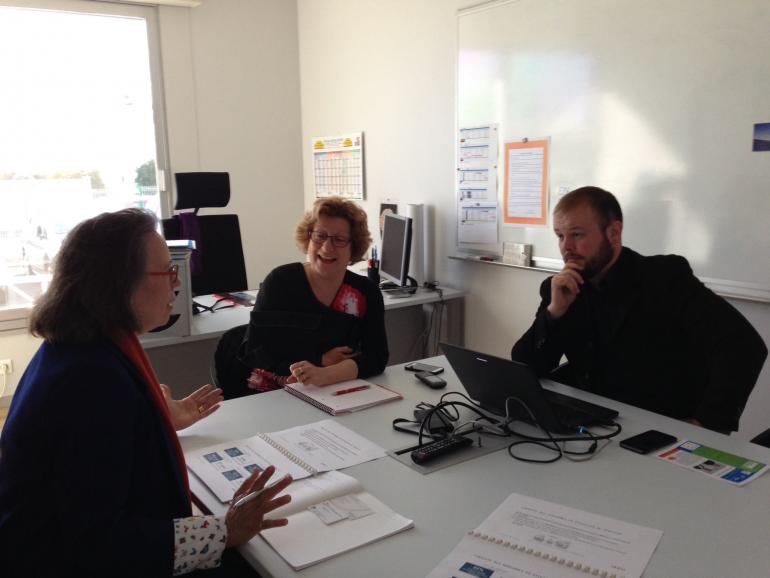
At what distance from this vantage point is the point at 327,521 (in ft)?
4.11

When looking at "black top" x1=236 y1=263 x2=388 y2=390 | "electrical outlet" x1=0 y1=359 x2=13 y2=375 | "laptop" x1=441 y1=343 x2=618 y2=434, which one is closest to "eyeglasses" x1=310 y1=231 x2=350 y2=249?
"black top" x1=236 y1=263 x2=388 y2=390

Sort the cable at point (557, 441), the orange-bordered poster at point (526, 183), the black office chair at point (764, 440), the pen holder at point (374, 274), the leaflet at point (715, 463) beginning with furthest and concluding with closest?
the pen holder at point (374, 274), the orange-bordered poster at point (526, 183), the black office chair at point (764, 440), the cable at point (557, 441), the leaflet at point (715, 463)

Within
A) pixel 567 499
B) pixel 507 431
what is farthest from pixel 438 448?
pixel 567 499

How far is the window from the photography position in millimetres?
4180

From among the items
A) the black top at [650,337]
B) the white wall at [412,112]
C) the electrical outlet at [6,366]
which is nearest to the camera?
the black top at [650,337]

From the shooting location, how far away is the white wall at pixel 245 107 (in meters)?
4.62

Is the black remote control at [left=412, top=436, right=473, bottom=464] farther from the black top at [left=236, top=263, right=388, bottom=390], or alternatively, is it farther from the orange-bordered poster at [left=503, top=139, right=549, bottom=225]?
the orange-bordered poster at [left=503, top=139, right=549, bottom=225]

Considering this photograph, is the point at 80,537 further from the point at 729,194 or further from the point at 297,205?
the point at 297,205

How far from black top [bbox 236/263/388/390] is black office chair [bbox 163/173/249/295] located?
1369 millimetres

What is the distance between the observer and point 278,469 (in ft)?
4.81

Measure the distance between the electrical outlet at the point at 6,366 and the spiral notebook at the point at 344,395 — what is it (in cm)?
291

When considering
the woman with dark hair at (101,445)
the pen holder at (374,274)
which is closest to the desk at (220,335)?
the pen holder at (374,274)

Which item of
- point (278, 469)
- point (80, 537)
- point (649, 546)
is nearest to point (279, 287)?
point (278, 469)

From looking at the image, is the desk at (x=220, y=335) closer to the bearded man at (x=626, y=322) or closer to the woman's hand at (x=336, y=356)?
the woman's hand at (x=336, y=356)
